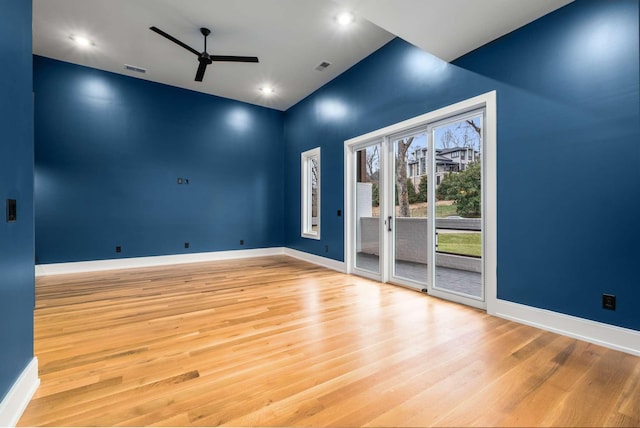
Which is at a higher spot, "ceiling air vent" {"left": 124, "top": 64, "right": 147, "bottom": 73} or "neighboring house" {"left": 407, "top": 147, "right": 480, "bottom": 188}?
"ceiling air vent" {"left": 124, "top": 64, "right": 147, "bottom": 73}

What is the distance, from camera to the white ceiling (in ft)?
8.38

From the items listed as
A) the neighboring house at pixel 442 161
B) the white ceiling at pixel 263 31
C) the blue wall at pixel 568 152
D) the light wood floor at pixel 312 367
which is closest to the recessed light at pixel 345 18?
the white ceiling at pixel 263 31

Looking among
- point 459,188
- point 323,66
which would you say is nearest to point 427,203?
point 459,188

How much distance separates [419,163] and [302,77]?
2989 millimetres

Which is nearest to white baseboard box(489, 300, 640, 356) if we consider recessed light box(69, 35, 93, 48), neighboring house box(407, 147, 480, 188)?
neighboring house box(407, 147, 480, 188)

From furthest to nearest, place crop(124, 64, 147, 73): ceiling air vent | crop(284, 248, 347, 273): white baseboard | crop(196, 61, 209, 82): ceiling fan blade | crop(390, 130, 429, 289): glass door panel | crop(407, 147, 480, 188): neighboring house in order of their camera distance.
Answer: crop(284, 248, 347, 273): white baseboard, crop(124, 64, 147, 73): ceiling air vent, crop(196, 61, 209, 82): ceiling fan blade, crop(390, 130, 429, 289): glass door panel, crop(407, 147, 480, 188): neighboring house

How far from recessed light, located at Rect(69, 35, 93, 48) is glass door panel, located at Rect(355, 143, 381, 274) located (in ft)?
15.1

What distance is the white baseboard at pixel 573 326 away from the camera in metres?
2.08

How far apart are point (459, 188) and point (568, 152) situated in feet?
3.67

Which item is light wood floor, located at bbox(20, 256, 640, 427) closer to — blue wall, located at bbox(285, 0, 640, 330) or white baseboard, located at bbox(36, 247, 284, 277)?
blue wall, located at bbox(285, 0, 640, 330)

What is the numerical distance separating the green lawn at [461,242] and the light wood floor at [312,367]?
850 millimetres

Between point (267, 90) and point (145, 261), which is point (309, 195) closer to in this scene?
point (267, 90)

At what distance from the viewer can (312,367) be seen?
1.86 metres

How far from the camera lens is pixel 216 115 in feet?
20.3
